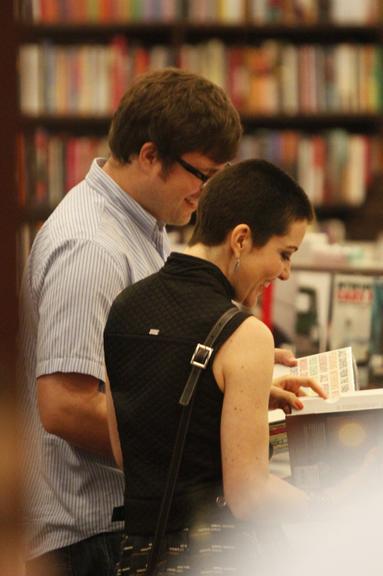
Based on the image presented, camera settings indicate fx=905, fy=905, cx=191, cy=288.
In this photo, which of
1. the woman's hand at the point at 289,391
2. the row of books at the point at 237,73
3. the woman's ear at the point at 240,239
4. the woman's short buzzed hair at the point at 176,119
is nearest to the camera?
the woman's ear at the point at 240,239

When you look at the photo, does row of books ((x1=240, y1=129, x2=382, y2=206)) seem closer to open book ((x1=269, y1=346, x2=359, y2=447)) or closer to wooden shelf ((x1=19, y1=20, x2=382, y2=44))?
wooden shelf ((x1=19, y1=20, x2=382, y2=44))

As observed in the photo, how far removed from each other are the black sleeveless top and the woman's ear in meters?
0.04

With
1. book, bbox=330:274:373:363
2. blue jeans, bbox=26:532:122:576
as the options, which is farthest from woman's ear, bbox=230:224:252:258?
book, bbox=330:274:373:363

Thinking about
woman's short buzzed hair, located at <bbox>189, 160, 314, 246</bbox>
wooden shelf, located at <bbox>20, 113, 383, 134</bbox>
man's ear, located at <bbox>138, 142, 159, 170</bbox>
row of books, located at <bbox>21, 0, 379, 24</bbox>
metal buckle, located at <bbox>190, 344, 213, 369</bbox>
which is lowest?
wooden shelf, located at <bbox>20, 113, 383, 134</bbox>

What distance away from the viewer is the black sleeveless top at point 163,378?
1052 millimetres

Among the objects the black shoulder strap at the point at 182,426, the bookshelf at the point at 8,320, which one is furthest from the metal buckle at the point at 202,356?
the bookshelf at the point at 8,320

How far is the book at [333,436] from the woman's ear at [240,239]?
0.79 ft

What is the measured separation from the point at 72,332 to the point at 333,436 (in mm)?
387

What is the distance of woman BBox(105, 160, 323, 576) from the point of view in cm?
102

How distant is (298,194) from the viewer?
121 centimetres

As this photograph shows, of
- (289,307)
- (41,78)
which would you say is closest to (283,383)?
(289,307)

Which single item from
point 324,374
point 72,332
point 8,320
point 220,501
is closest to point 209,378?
point 220,501

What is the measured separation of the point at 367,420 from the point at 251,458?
23 cm

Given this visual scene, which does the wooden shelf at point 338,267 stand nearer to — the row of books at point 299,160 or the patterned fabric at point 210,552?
the row of books at point 299,160
